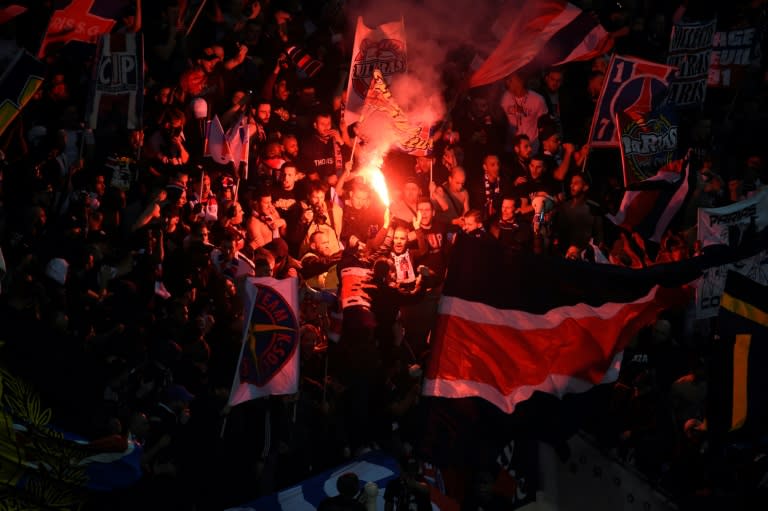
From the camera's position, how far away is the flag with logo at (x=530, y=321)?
9016 mm

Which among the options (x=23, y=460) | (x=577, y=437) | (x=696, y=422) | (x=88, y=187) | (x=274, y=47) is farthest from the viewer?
(x=274, y=47)

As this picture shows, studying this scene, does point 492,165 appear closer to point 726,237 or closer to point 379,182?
point 379,182

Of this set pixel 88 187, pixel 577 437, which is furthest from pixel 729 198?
pixel 88 187

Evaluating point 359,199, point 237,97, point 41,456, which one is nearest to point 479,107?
point 359,199

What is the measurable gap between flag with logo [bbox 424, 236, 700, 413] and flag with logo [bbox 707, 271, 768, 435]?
1.34ft

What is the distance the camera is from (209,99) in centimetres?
1358

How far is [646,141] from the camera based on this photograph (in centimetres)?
1363

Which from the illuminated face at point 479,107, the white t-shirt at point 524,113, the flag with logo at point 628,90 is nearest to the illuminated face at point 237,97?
the illuminated face at point 479,107

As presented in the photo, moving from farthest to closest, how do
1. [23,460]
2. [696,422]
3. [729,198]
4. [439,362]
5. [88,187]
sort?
[729,198] → [88,187] → [696,422] → [439,362] → [23,460]

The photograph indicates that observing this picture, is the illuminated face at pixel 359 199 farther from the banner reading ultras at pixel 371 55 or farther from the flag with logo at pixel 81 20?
the flag with logo at pixel 81 20

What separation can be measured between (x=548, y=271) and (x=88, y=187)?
15.6ft

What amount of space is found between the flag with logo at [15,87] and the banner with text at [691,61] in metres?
7.08

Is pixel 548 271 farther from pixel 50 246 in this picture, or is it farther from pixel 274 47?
pixel 274 47

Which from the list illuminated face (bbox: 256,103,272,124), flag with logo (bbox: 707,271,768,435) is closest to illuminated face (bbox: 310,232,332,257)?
A: illuminated face (bbox: 256,103,272,124)
